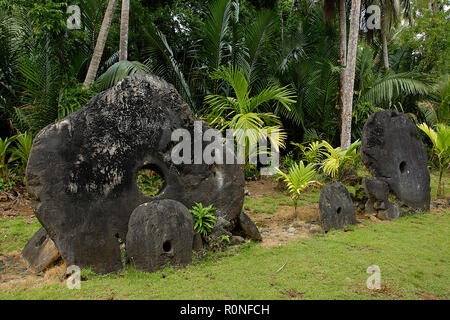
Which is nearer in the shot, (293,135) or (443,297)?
(443,297)

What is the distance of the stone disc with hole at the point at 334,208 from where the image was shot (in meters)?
5.36

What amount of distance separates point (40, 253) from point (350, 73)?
312 inches

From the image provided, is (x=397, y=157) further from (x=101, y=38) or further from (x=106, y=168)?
(x=101, y=38)

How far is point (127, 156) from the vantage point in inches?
158

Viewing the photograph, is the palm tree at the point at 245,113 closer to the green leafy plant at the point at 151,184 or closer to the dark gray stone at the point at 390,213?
the green leafy plant at the point at 151,184

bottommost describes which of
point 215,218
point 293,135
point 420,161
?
point 215,218

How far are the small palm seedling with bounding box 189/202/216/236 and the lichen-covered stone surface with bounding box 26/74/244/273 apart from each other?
0.50 ft

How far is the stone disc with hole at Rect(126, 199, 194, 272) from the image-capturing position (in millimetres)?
3688

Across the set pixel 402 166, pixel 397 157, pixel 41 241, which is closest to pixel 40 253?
pixel 41 241

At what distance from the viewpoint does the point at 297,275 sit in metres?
3.75

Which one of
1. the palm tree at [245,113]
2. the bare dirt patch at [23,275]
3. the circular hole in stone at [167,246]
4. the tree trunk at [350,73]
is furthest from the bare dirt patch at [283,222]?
the tree trunk at [350,73]

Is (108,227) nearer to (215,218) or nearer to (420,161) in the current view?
(215,218)
